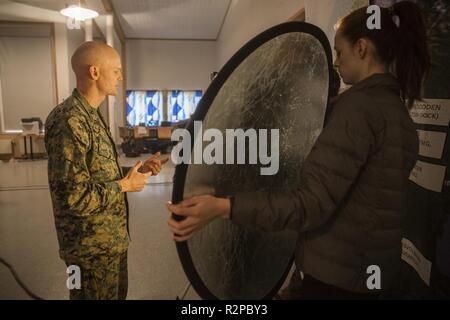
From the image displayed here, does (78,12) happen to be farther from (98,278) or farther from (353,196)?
(353,196)

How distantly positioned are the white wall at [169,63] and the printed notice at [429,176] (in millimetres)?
10465

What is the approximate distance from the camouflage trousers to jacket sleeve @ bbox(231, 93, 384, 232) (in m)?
0.89

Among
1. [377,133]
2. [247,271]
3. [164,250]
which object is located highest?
[377,133]

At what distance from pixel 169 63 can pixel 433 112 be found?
10.7m

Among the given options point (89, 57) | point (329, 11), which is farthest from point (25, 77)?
point (89, 57)

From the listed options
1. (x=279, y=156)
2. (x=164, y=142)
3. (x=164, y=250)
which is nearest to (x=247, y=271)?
(x=279, y=156)

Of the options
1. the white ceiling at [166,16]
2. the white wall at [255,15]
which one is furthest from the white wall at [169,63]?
the white wall at [255,15]

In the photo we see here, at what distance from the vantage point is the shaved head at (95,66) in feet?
4.41

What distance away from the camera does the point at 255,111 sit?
815 millimetres

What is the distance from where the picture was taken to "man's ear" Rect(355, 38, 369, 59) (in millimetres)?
770

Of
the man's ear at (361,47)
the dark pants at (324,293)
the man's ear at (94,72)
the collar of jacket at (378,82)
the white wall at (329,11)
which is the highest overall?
the white wall at (329,11)

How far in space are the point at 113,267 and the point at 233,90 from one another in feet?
3.28

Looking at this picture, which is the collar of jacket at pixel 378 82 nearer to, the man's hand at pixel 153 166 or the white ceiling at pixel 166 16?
the man's hand at pixel 153 166

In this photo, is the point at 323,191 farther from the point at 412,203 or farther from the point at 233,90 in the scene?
the point at 412,203
